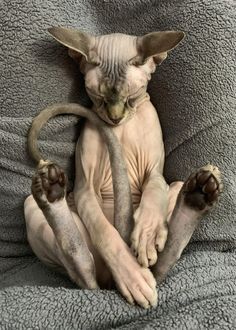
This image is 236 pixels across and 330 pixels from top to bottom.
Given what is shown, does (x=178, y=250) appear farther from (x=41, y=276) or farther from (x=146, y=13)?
(x=146, y=13)

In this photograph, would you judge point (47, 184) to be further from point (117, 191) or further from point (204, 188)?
point (204, 188)

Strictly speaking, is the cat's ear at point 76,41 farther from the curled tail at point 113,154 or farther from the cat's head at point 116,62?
the curled tail at point 113,154

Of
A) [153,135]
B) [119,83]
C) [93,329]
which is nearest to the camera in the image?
[93,329]

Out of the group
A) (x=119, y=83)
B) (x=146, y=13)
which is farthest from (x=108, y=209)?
(x=146, y=13)

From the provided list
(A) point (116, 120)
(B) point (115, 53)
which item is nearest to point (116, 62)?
(B) point (115, 53)

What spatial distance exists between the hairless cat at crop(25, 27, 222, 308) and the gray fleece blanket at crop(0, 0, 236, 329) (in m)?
0.05

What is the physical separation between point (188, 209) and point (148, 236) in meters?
0.12

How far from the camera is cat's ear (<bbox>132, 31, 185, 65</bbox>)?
51.1 inches

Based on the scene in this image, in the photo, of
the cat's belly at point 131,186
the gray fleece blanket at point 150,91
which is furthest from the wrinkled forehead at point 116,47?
the cat's belly at point 131,186

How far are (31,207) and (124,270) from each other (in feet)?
1.04

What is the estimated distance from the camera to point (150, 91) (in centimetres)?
150

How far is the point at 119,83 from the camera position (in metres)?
1.32

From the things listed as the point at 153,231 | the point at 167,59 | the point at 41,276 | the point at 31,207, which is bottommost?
the point at 41,276

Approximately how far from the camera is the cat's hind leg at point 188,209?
111 cm
